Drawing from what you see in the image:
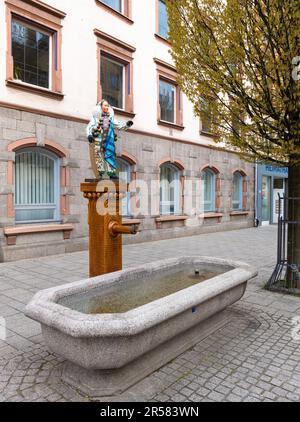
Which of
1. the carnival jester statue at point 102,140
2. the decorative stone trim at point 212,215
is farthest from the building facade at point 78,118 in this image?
the carnival jester statue at point 102,140

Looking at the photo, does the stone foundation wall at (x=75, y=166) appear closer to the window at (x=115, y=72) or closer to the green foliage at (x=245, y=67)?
the window at (x=115, y=72)

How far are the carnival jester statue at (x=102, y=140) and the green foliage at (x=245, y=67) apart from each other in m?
1.59

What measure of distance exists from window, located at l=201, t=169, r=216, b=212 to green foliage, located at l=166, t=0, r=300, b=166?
31.1 feet

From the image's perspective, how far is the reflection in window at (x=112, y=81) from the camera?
11188 millimetres

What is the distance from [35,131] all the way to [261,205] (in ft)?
44.7

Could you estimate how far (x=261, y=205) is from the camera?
19000mm

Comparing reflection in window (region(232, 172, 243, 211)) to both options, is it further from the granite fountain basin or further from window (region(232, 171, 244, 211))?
the granite fountain basin

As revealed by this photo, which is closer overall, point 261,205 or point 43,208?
point 43,208

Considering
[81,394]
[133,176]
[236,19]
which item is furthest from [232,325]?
[133,176]

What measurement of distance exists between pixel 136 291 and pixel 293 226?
3.53 metres

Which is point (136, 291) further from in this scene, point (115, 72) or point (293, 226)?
point (115, 72)

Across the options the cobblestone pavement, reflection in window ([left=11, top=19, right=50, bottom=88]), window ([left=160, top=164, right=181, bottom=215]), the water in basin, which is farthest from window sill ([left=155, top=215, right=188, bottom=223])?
the water in basin
